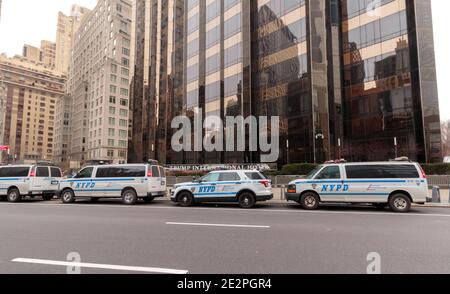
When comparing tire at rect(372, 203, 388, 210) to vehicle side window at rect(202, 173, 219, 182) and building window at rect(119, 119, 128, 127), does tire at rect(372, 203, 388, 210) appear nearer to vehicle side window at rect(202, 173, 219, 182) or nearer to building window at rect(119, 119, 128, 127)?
vehicle side window at rect(202, 173, 219, 182)

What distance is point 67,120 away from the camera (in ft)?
378

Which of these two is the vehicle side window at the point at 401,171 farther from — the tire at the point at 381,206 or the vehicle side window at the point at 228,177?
the vehicle side window at the point at 228,177

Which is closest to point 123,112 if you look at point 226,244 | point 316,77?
point 316,77

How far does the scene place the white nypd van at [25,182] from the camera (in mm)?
15734

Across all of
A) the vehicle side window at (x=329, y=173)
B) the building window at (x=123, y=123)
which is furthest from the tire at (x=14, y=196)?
the building window at (x=123, y=123)

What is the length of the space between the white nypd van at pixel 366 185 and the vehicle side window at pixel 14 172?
14.7 meters

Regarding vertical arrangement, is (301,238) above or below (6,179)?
below

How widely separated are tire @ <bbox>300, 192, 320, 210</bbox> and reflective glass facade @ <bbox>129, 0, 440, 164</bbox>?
18939 mm

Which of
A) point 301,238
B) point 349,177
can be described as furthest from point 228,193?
point 301,238

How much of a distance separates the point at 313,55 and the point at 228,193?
2381 centimetres

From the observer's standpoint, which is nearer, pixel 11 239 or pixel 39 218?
pixel 11 239

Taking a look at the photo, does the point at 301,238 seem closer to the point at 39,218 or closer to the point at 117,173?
the point at 39,218

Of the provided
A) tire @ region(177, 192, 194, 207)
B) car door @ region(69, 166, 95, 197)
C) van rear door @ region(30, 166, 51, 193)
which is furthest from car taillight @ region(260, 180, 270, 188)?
van rear door @ region(30, 166, 51, 193)

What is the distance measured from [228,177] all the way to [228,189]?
54 centimetres
